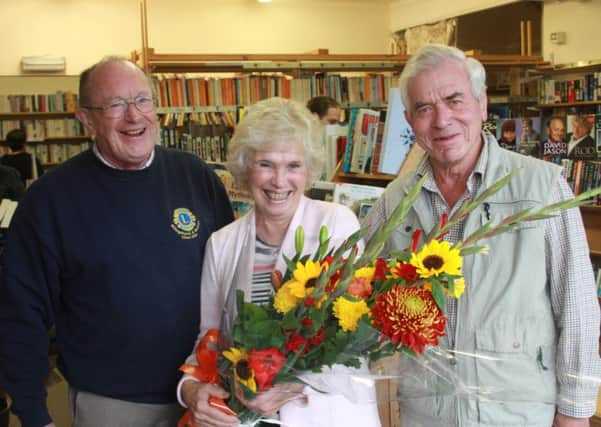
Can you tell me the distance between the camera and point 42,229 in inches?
72.5

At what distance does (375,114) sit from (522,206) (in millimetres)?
1574

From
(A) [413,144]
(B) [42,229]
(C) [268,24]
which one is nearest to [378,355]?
(B) [42,229]

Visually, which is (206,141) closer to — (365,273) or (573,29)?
(365,273)

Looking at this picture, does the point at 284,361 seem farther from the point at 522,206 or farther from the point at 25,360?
the point at 25,360

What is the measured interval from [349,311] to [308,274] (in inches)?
3.6

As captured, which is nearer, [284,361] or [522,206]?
[284,361]

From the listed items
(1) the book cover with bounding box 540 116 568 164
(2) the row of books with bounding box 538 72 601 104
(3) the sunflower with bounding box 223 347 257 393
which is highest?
(2) the row of books with bounding box 538 72 601 104

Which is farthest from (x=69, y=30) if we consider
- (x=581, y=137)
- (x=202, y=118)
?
(x=581, y=137)

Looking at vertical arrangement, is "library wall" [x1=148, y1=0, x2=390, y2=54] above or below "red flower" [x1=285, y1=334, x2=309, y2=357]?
above

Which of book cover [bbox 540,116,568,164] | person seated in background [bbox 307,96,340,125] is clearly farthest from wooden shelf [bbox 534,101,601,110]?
person seated in background [bbox 307,96,340,125]

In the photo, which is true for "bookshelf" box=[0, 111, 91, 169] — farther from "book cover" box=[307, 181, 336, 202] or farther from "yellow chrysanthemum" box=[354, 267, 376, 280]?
"yellow chrysanthemum" box=[354, 267, 376, 280]

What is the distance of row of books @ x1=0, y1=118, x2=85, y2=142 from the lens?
33.3ft

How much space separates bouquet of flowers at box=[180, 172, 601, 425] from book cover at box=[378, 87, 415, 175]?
5.45 feet

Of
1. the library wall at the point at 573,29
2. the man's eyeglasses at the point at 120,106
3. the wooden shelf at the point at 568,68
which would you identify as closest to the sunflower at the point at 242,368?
the man's eyeglasses at the point at 120,106
